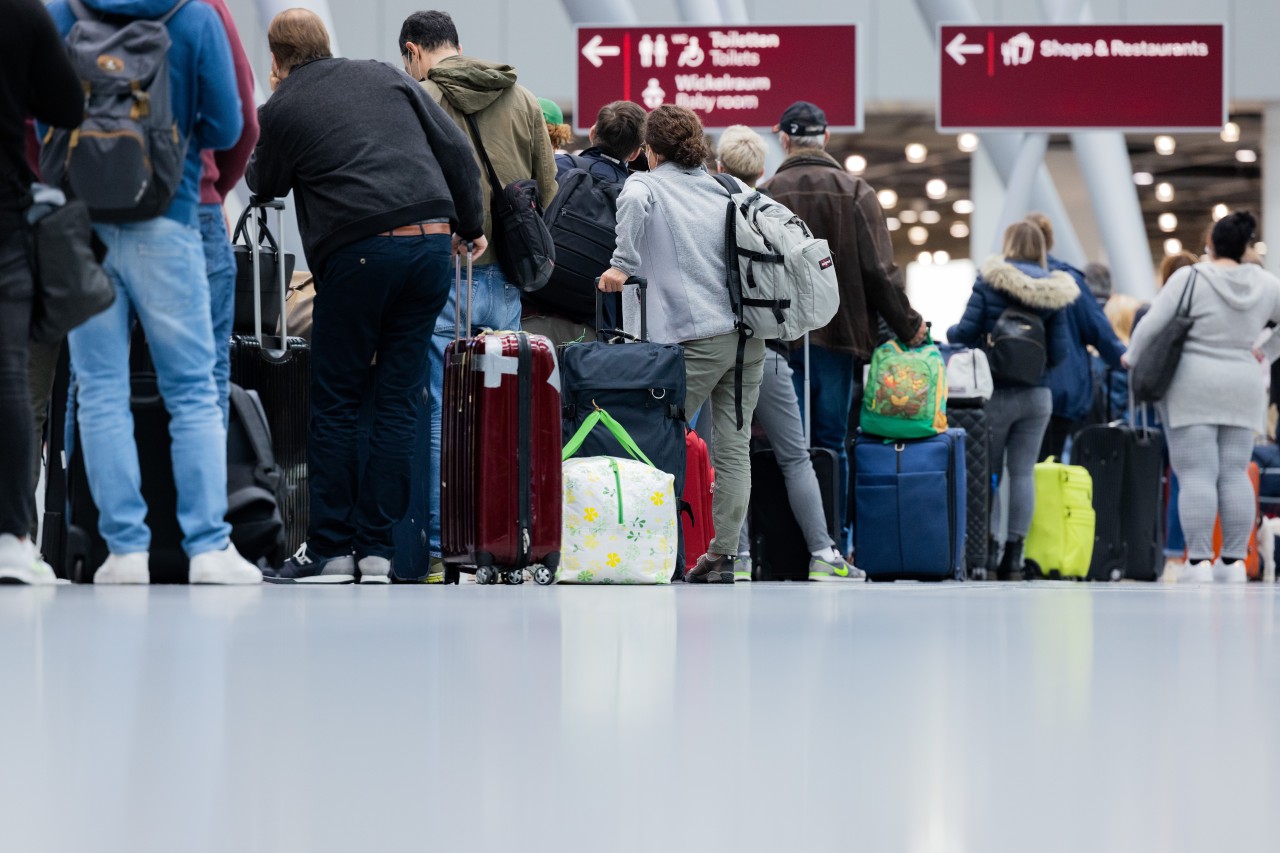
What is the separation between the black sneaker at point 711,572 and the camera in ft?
20.1

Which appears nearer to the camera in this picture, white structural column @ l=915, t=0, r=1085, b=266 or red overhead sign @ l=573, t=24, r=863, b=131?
red overhead sign @ l=573, t=24, r=863, b=131

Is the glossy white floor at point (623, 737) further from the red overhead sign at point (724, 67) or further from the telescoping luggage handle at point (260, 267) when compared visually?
the red overhead sign at point (724, 67)

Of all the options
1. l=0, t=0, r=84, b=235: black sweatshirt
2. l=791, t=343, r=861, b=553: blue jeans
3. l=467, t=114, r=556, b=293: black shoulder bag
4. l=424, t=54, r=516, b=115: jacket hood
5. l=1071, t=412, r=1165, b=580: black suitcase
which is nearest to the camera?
l=0, t=0, r=84, b=235: black sweatshirt

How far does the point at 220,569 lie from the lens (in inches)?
177

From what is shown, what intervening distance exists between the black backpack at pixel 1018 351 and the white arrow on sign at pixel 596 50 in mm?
6795

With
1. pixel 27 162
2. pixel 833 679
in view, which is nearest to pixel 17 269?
pixel 27 162

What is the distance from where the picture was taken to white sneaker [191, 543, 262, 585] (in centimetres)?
449

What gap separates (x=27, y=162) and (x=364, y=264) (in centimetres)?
106

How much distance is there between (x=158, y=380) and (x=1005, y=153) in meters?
13.4

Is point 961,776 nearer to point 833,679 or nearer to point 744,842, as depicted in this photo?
point 744,842

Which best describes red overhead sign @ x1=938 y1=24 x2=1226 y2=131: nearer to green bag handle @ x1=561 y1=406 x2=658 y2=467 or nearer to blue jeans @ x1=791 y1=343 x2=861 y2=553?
blue jeans @ x1=791 y1=343 x2=861 y2=553

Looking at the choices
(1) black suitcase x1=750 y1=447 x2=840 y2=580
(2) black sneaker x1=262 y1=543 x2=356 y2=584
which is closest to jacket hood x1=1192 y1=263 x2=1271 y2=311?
(1) black suitcase x1=750 y1=447 x2=840 y2=580

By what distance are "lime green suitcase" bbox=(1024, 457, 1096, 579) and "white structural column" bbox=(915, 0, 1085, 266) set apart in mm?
7286

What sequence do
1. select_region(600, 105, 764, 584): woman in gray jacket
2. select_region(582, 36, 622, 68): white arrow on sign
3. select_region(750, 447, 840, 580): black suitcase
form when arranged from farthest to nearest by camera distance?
select_region(582, 36, 622, 68): white arrow on sign < select_region(750, 447, 840, 580): black suitcase < select_region(600, 105, 764, 584): woman in gray jacket
